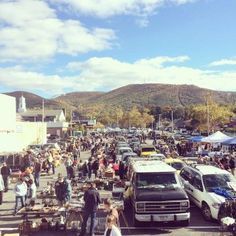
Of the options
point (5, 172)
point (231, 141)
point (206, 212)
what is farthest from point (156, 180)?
point (231, 141)

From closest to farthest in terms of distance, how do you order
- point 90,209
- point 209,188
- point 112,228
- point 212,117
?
point 112,228
point 90,209
point 209,188
point 212,117

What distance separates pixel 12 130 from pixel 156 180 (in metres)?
28.9

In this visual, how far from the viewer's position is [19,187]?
59.4 feet

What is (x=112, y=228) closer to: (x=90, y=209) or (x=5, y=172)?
(x=90, y=209)

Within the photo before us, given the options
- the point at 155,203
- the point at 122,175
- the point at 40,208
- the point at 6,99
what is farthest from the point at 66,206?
the point at 6,99

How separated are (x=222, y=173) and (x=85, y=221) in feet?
21.2

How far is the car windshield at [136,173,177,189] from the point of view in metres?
16.2

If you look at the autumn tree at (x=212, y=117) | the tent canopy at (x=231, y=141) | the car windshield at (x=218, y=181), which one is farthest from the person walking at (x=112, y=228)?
the autumn tree at (x=212, y=117)

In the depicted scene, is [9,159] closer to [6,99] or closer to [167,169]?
[6,99]

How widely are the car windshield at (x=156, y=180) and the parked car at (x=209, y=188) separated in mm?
1405

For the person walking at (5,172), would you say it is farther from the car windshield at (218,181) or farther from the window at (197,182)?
the car windshield at (218,181)

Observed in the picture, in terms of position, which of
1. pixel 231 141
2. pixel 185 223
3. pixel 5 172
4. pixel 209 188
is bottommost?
pixel 185 223

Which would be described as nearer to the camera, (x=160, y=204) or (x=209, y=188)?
(x=160, y=204)

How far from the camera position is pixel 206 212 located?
1653 cm
